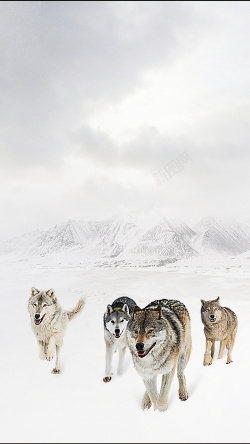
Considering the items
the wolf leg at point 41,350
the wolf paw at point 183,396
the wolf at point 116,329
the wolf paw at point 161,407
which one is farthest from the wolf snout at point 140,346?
the wolf leg at point 41,350

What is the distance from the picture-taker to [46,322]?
5582 millimetres

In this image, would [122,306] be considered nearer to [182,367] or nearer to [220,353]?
[182,367]

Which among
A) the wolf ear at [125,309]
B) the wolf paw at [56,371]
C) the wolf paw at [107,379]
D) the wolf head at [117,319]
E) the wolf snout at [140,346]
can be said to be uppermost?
the wolf ear at [125,309]

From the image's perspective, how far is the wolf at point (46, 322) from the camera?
5512 mm

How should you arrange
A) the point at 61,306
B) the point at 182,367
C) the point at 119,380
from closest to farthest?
the point at 182,367, the point at 119,380, the point at 61,306

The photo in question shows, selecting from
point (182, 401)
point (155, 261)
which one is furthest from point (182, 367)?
point (155, 261)

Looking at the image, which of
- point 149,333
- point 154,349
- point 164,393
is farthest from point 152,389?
point 149,333

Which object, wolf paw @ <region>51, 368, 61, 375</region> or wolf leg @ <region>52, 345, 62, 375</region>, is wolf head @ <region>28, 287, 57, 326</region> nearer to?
wolf leg @ <region>52, 345, 62, 375</region>

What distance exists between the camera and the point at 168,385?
405 centimetres

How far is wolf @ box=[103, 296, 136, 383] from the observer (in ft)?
15.3

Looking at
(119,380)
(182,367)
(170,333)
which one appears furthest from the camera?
(119,380)

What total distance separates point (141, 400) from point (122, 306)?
1154mm

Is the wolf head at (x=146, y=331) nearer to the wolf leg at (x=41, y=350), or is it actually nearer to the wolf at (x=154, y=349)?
the wolf at (x=154, y=349)

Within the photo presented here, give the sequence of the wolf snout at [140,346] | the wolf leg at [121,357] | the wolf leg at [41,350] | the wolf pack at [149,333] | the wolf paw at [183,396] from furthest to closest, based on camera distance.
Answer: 1. the wolf leg at [41,350]
2. the wolf leg at [121,357]
3. the wolf paw at [183,396]
4. the wolf pack at [149,333]
5. the wolf snout at [140,346]
